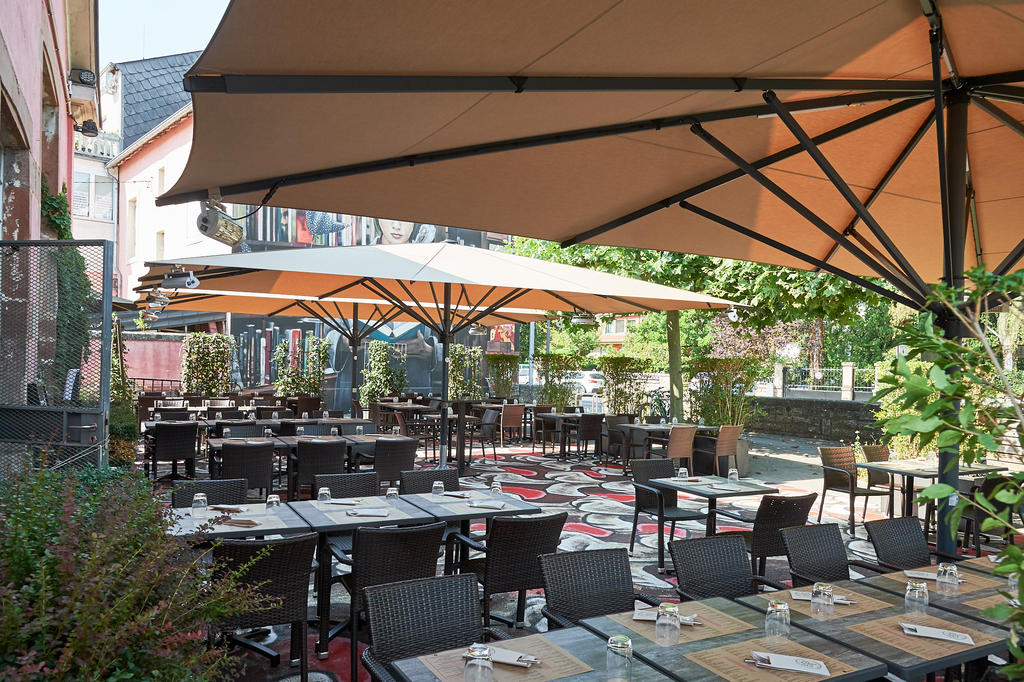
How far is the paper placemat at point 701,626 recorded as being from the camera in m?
2.84

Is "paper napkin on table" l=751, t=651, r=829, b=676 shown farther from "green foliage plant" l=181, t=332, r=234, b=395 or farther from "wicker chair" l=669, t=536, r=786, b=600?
"green foliage plant" l=181, t=332, r=234, b=395

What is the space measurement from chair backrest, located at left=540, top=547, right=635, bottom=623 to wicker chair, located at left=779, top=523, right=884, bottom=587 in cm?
97

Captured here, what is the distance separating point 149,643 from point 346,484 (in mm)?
3672

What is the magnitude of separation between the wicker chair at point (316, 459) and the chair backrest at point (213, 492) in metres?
2.25

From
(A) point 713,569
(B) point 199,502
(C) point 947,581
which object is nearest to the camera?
(C) point 947,581

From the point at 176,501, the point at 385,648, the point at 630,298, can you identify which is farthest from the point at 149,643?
the point at 630,298

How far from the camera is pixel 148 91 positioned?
28.6 metres

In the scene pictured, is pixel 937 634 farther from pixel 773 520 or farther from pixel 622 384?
pixel 622 384

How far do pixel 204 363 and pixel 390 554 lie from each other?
14.3 meters

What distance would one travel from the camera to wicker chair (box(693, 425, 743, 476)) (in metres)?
11.0

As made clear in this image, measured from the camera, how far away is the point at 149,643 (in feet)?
6.60

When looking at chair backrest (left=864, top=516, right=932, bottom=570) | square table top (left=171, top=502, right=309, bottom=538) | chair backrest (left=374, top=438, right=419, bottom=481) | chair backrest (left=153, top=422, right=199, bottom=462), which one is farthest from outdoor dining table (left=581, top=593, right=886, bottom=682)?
chair backrest (left=153, top=422, right=199, bottom=462)

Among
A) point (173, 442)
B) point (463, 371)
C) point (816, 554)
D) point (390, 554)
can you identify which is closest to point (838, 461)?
point (816, 554)

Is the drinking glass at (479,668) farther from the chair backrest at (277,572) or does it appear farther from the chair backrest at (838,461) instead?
the chair backrest at (838,461)
